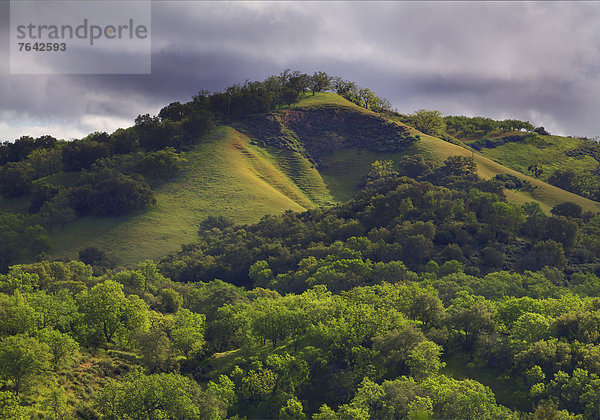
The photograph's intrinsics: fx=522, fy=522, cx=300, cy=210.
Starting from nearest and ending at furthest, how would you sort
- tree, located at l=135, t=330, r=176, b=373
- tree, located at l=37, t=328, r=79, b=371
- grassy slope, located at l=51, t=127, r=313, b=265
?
1. tree, located at l=37, t=328, r=79, b=371
2. tree, located at l=135, t=330, r=176, b=373
3. grassy slope, located at l=51, t=127, r=313, b=265

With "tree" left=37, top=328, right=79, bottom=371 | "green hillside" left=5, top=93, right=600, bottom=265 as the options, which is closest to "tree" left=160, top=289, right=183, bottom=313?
"tree" left=37, top=328, right=79, bottom=371

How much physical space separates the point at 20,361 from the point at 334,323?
3661 centimetres

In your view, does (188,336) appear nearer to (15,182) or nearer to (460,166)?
(15,182)

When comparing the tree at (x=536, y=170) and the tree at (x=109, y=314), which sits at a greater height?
the tree at (x=536, y=170)

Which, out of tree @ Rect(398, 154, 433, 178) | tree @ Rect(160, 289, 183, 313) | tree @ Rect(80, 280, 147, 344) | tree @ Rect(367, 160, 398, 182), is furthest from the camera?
tree @ Rect(367, 160, 398, 182)

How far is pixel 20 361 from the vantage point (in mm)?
51406

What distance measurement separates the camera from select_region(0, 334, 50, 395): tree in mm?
51156

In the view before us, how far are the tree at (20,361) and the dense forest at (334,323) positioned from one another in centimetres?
14

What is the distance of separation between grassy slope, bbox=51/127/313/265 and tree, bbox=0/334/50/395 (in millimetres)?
76221

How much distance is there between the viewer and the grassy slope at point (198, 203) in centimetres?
13700

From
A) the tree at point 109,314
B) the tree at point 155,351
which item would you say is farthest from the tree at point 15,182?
the tree at point 155,351

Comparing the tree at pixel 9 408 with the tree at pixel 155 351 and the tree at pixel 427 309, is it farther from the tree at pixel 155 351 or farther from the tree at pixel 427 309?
the tree at pixel 427 309

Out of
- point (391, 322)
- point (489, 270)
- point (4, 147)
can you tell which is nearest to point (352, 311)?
point (391, 322)

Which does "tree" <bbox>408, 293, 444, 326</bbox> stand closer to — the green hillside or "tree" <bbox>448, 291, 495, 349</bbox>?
"tree" <bbox>448, 291, 495, 349</bbox>
